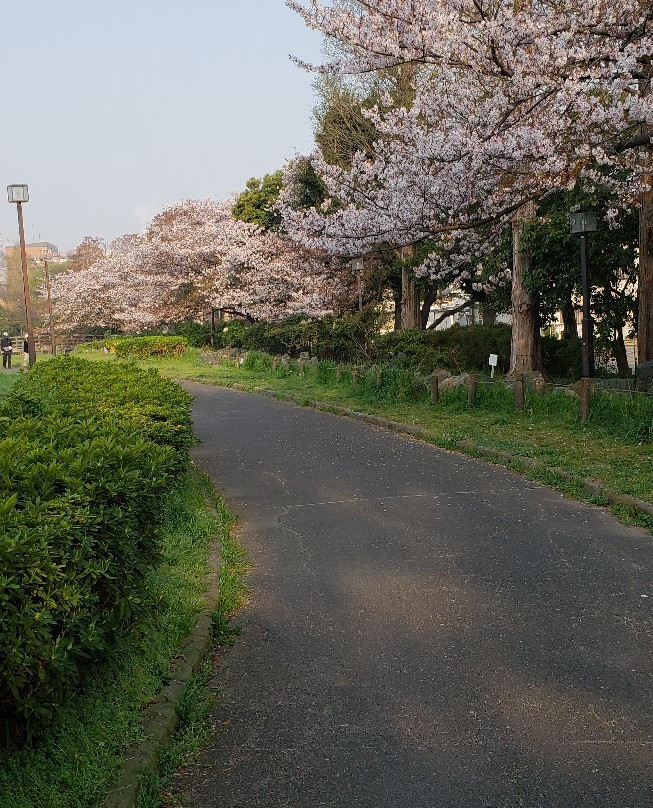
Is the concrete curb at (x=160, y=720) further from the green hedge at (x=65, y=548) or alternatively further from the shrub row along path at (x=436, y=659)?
the green hedge at (x=65, y=548)

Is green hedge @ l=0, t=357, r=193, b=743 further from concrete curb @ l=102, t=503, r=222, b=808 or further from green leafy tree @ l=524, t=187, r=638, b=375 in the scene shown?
green leafy tree @ l=524, t=187, r=638, b=375

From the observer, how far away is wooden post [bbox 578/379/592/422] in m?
11.8

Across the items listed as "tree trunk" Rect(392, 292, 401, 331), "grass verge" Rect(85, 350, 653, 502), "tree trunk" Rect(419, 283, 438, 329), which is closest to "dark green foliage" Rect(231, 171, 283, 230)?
"tree trunk" Rect(392, 292, 401, 331)

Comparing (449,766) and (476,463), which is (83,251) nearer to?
(476,463)

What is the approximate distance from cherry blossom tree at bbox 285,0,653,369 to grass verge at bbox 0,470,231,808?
8.67 m

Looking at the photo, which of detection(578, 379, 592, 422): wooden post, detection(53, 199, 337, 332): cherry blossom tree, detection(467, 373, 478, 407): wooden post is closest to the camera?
detection(578, 379, 592, 422): wooden post

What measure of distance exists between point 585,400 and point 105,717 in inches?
377

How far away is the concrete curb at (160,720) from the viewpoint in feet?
10.2

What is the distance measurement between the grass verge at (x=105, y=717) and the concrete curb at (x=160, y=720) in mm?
41

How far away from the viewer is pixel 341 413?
15.8m

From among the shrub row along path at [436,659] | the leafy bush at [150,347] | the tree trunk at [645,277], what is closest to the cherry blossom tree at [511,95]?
the tree trunk at [645,277]

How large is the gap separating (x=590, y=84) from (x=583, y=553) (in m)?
7.44

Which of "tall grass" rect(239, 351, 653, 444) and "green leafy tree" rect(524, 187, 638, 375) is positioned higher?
"green leafy tree" rect(524, 187, 638, 375)

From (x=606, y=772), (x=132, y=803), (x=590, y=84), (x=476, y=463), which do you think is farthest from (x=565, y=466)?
(x=132, y=803)
